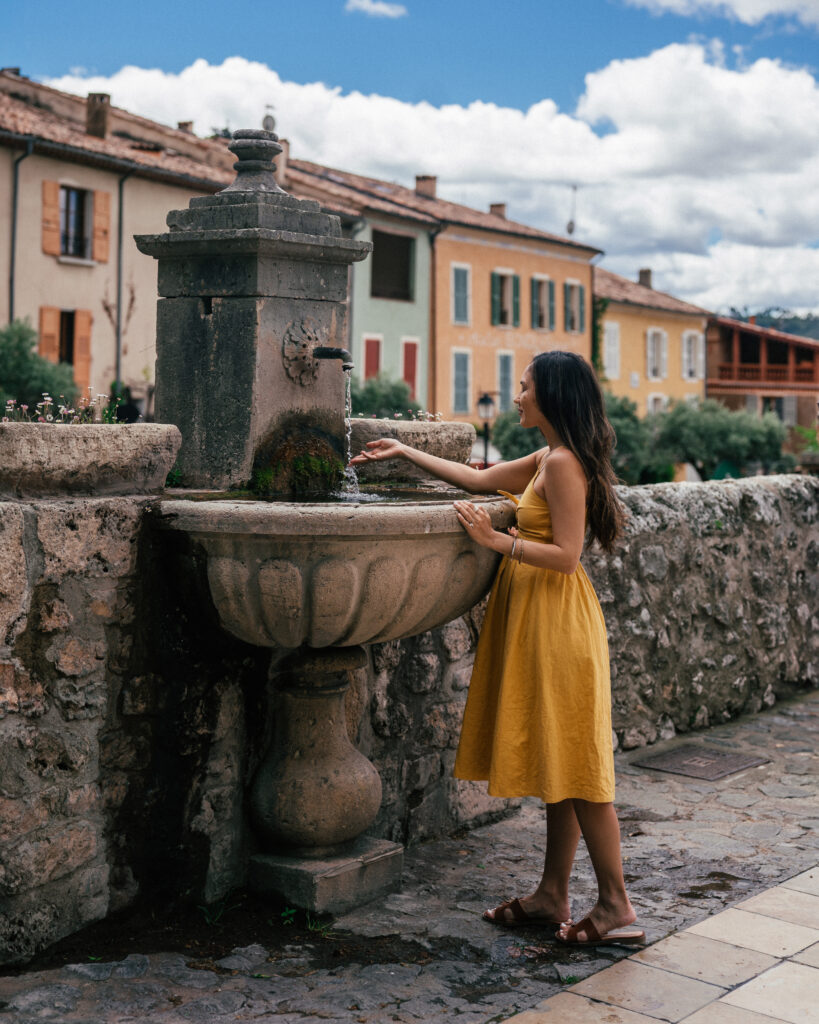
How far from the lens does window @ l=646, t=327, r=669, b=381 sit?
140 ft

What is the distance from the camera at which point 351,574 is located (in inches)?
130

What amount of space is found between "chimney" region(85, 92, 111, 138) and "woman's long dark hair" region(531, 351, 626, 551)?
23308 mm

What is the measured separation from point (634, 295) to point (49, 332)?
80.5 ft

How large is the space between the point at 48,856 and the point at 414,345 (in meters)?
28.9

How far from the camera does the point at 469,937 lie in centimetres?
364

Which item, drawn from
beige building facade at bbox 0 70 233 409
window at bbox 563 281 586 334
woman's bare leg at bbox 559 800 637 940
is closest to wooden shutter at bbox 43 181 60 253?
beige building facade at bbox 0 70 233 409

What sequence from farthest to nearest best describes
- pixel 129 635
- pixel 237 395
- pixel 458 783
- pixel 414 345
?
pixel 414 345 < pixel 458 783 < pixel 237 395 < pixel 129 635

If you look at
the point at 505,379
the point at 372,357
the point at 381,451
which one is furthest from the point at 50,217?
the point at 381,451

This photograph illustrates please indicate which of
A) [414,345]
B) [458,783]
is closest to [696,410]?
[414,345]

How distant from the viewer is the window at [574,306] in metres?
38.0

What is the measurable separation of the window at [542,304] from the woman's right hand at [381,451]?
1289 inches

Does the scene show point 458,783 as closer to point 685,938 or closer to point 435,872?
point 435,872

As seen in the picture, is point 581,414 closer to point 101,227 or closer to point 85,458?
point 85,458

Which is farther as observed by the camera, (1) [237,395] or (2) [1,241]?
(2) [1,241]
